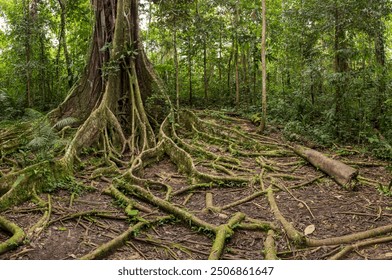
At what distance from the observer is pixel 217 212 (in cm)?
478

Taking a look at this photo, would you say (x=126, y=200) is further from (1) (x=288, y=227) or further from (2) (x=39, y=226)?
(1) (x=288, y=227)

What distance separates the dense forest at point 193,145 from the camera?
4.06m

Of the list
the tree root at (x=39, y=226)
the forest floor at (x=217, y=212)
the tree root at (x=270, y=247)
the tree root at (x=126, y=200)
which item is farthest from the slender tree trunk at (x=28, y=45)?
the tree root at (x=270, y=247)

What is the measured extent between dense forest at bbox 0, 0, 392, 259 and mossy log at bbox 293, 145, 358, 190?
3 centimetres

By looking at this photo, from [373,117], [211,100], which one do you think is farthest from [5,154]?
[373,117]

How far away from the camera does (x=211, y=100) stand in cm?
1295

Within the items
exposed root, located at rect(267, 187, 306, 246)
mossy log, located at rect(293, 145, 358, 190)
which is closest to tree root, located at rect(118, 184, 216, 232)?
exposed root, located at rect(267, 187, 306, 246)

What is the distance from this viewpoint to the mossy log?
18.3 feet

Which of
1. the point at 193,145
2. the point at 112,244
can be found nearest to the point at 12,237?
the point at 112,244

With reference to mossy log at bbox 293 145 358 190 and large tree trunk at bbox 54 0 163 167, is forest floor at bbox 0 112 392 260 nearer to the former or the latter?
mossy log at bbox 293 145 358 190

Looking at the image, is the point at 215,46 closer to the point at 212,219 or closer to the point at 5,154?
the point at 5,154

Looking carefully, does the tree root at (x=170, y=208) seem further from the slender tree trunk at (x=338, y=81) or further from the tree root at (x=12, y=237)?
the slender tree trunk at (x=338, y=81)

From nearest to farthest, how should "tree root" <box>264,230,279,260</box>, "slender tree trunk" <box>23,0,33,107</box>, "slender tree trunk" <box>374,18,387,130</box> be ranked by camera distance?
"tree root" <box>264,230,279,260</box>, "slender tree trunk" <box>374,18,387,130</box>, "slender tree trunk" <box>23,0,33,107</box>

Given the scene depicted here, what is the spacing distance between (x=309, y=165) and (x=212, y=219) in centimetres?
306
